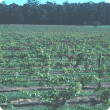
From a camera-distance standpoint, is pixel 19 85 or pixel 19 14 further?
pixel 19 14

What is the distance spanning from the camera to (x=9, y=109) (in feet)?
21.4

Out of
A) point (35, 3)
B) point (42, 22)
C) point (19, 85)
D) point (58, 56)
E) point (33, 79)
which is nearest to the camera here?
point (19, 85)

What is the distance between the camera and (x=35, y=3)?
4235 inches

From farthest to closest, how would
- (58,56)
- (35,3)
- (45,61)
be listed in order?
(35,3) → (58,56) → (45,61)

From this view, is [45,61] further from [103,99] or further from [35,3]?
[35,3]

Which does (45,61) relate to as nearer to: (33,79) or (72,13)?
(33,79)

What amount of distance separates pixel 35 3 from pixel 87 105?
107586 millimetres

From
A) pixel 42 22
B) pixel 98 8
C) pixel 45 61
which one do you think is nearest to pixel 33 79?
pixel 45 61

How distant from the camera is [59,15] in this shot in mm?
89438

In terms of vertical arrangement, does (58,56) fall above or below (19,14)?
below

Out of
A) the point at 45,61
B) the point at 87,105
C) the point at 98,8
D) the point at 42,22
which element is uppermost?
the point at 98,8

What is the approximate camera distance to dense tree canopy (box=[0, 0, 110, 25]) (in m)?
87.1

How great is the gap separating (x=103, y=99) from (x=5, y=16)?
88.6m

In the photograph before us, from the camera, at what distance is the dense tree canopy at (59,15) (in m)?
87.1
